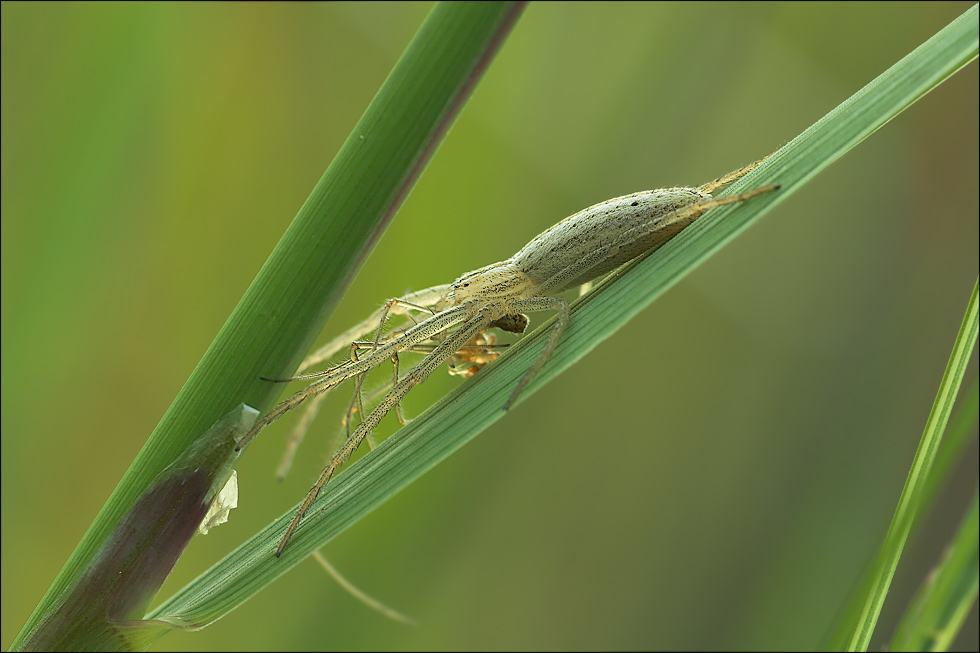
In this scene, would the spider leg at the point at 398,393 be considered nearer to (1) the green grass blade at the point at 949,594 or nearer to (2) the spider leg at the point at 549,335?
(2) the spider leg at the point at 549,335

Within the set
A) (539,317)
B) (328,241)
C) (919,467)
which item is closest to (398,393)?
(328,241)

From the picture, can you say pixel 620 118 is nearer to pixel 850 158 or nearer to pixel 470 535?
pixel 850 158

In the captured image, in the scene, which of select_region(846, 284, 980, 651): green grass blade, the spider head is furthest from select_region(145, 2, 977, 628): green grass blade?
the spider head

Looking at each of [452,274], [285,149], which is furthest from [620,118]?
[285,149]

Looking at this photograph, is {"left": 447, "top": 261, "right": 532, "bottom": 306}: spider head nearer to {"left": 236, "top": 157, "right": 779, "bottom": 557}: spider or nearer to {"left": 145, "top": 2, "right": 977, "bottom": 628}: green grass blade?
{"left": 236, "top": 157, "right": 779, "bottom": 557}: spider

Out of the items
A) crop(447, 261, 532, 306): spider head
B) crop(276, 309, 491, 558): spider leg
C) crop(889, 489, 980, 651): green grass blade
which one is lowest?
crop(276, 309, 491, 558): spider leg

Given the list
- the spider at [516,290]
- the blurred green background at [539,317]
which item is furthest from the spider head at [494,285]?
the blurred green background at [539,317]
